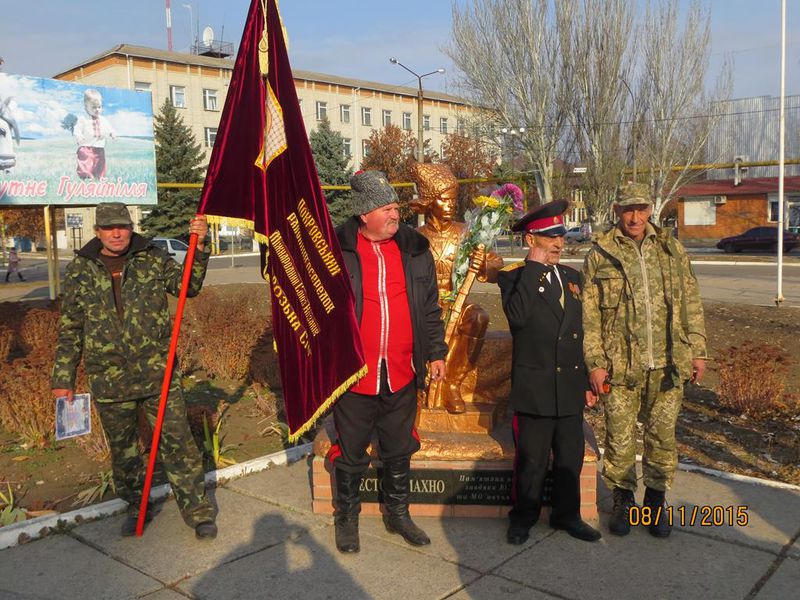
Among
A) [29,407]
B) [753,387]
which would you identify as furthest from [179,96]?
[753,387]

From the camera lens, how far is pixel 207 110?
49906 millimetres

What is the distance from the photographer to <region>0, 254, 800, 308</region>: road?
15552mm

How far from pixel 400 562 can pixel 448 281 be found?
182 cm

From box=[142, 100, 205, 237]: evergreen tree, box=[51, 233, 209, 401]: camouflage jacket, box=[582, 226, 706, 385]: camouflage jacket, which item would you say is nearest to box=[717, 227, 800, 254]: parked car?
box=[142, 100, 205, 237]: evergreen tree

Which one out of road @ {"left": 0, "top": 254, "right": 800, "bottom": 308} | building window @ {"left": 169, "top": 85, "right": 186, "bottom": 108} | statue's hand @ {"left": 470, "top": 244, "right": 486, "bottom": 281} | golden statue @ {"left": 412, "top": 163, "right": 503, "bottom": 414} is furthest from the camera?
building window @ {"left": 169, "top": 85, "right": 186, "bottom": 108}

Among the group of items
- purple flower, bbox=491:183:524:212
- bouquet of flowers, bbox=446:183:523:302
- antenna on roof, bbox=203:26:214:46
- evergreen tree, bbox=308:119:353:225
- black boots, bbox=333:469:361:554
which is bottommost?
black boots, bbox=333:469:361:554

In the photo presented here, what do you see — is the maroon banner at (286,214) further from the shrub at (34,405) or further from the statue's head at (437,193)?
the shrub at (34,405)

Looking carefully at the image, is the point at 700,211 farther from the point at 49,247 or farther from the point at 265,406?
the point at 265,406

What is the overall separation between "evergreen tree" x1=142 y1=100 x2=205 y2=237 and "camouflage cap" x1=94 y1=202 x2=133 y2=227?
38928 millimetres

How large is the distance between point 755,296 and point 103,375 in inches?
584

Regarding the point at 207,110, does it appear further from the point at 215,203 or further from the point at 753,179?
the point at 215,203

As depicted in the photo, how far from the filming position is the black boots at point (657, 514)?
3781 millimetres

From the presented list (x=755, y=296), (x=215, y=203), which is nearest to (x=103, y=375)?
(x=215, y=203)
